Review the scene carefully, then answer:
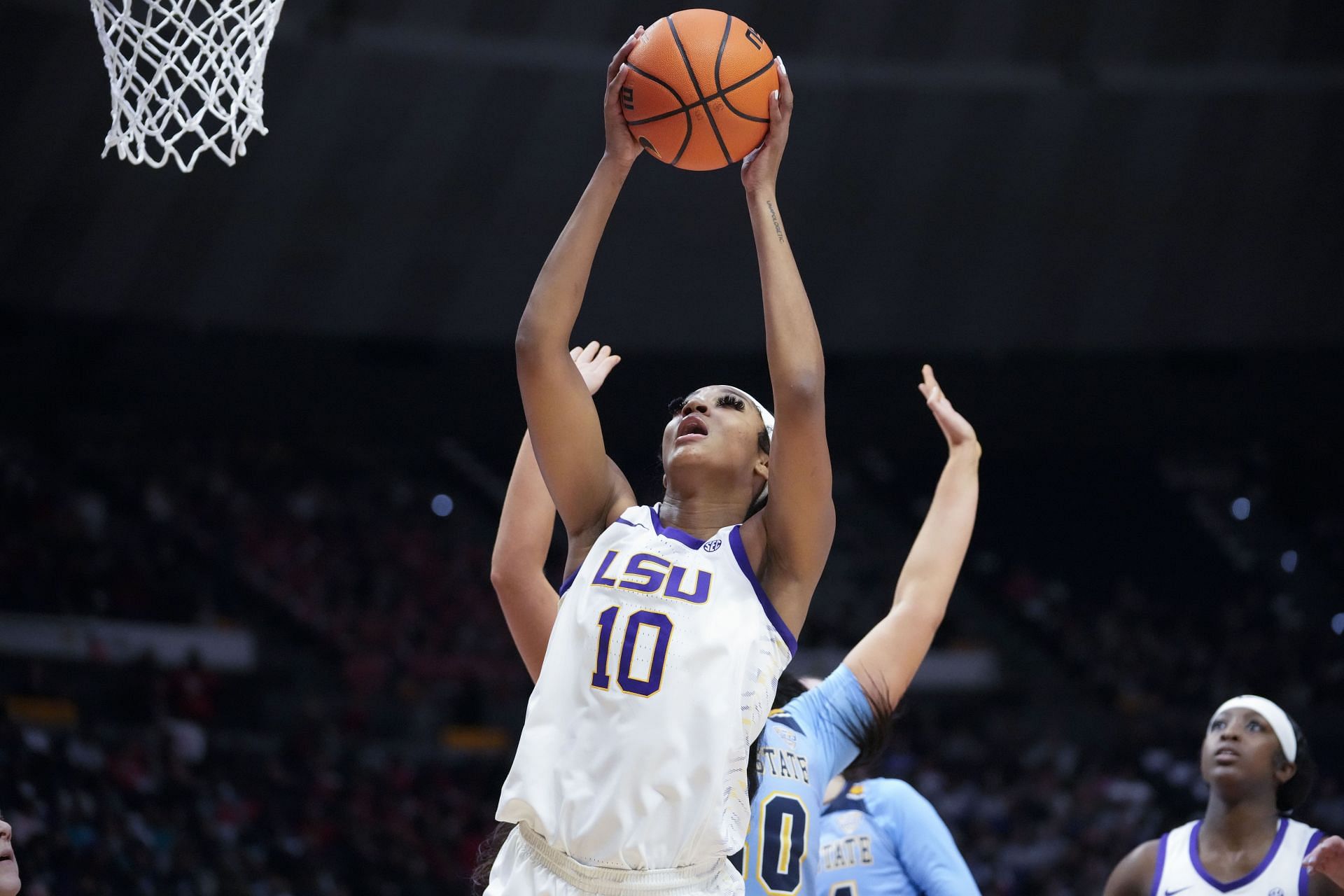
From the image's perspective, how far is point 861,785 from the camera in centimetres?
428

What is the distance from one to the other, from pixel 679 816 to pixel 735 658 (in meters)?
0.31

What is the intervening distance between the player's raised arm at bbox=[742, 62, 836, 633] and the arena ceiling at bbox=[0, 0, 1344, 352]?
11.1 metres

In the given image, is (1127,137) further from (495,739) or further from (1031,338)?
(495,739)

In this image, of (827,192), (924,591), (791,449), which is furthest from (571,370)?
(827,192)

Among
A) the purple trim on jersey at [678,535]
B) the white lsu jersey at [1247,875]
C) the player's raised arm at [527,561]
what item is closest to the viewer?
the purple trim on jersey at [678,535]

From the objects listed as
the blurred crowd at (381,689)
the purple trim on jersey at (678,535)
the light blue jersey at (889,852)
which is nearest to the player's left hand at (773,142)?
the purple trim on jersey at (678,535)

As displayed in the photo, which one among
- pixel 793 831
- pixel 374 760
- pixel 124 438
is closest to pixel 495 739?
pixel 374 760

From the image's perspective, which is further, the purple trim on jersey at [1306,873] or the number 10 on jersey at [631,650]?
the purple trim on jersey at [1306,873]

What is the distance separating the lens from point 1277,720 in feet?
14.5

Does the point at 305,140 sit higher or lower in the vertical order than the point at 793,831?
higher

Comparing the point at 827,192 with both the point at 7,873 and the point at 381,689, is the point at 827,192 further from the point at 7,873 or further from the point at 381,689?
the point at 7,873

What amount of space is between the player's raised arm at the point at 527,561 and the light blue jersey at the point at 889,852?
119cm

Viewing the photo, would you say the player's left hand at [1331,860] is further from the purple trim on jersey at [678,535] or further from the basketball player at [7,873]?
the basketball player at [7,873]

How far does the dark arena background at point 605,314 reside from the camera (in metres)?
12.7
